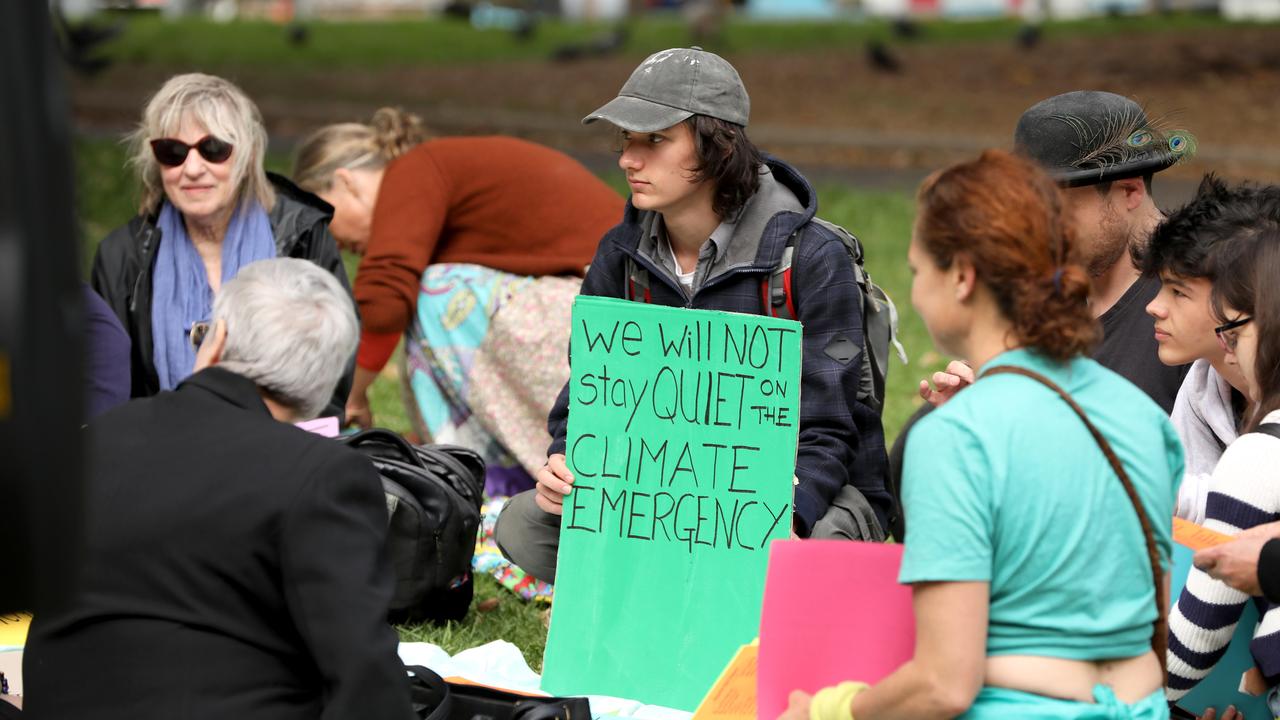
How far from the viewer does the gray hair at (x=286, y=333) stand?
2.85m

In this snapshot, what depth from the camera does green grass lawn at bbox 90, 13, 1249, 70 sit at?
23.4 metres

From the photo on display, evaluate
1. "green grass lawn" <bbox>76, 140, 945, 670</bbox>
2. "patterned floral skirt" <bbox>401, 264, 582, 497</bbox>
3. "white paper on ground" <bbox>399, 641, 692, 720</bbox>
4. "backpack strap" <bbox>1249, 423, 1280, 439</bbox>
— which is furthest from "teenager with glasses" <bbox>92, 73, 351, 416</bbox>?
"backpack strap" <bbox>1249, 423, 1280, 439</bbox>

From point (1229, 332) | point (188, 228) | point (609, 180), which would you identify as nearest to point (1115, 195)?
point (1229, 332)

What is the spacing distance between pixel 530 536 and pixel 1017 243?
2155mm

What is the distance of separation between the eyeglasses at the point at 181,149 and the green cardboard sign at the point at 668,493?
1.83 m

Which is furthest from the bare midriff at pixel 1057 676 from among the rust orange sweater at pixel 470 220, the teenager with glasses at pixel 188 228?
the rust orange sweater at pixel 470 220

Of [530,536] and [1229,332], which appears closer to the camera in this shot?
[1229,332]

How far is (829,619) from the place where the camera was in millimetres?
2854

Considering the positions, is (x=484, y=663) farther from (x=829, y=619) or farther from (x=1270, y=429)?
(x=1270, y=429)

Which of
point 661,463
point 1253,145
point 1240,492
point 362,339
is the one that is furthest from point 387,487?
point 1253,145

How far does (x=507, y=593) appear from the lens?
16.5 feet

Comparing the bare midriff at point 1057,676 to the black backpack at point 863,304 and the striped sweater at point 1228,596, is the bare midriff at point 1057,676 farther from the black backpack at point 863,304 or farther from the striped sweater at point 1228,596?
the black backpack at point 863,304

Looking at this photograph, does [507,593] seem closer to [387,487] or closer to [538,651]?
[538,651]

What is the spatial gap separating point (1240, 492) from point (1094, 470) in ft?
3.09
